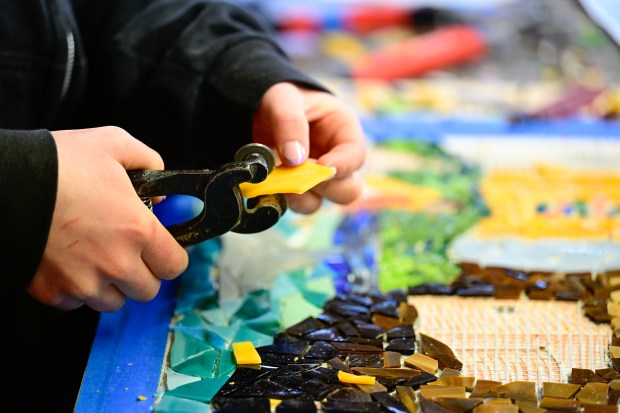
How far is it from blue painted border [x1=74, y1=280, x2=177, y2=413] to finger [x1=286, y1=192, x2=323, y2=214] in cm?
18

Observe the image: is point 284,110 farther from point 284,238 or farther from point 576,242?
point 576,242

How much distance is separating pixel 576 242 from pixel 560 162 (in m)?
0.26

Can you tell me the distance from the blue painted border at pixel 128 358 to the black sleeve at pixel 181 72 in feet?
0.80

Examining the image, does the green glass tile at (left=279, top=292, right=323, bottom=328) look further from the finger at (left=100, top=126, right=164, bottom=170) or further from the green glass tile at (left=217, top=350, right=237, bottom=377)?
the finger at (left=100, top=126, right=164, bottom=170)

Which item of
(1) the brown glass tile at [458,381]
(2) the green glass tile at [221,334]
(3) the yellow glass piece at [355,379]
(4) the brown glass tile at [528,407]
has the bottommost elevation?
(2) the green glass tile at [221,334]

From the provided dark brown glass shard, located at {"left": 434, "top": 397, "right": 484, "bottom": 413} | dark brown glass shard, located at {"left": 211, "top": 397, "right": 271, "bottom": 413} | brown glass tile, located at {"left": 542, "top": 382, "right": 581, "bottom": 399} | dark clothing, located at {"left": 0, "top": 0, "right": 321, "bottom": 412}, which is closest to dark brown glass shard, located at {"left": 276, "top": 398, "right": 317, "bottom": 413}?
dark brown glass shard, located at {"left": 211, "top": 397, "right": 271, "bottom": 413}

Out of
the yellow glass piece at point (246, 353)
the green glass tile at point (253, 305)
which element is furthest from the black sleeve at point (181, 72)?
the yellow glass piece at point (246, 353)

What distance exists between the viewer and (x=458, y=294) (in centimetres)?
97

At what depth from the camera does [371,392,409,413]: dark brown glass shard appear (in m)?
0.74

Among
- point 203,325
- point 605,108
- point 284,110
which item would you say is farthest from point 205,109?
point 605,108

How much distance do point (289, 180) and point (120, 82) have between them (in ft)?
1.45

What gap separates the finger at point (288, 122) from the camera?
908mm

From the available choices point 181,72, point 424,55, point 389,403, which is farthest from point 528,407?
point 424,55

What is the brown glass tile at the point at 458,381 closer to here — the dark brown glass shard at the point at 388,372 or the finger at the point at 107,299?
the dark brown glass shard at the point at 388,372
